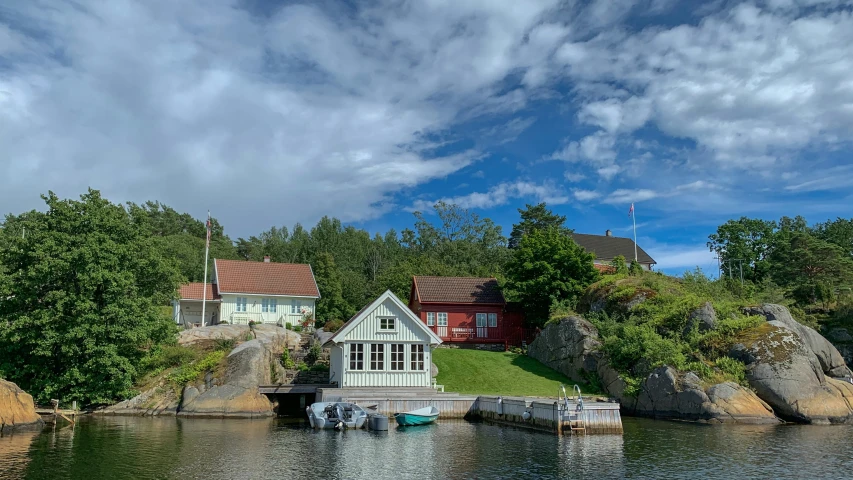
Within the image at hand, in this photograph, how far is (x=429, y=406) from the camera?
3089 cm

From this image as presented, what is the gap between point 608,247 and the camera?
7719 cm

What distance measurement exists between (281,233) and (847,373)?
76.0 metres

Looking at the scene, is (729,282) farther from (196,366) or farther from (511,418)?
(196,366)

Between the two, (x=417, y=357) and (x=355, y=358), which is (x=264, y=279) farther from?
(x=417, y=357)

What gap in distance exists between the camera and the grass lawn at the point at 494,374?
3616cm

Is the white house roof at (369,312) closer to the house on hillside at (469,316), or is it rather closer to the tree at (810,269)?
the house on hillside at (469,316)

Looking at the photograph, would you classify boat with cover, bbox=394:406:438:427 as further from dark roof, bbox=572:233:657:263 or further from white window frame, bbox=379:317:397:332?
dark roof, bbox=572:233:657:263

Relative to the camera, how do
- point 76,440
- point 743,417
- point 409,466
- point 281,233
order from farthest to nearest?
point 281,233, point 743,417, point 76,440, point 409,466

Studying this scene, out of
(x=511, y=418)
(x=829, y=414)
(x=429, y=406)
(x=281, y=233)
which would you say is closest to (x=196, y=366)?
(x=429, y=406)

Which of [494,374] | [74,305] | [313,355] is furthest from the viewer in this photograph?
[313,355]

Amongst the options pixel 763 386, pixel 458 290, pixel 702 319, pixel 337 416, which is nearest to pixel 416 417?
pixel 337 416

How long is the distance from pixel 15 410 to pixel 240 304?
24.1 m


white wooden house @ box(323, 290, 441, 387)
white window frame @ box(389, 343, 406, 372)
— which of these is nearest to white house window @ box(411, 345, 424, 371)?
white wooden house @ box(323, 290, 441, 387)

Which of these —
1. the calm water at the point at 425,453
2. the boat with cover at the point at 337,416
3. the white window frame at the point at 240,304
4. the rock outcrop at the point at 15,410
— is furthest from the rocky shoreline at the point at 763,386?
the rock outcrop at the point at 15,410
